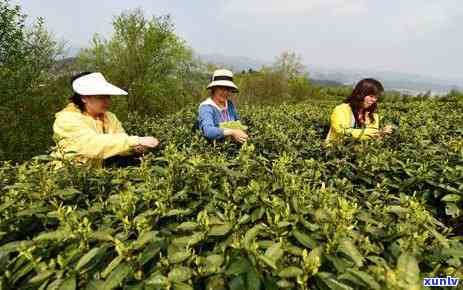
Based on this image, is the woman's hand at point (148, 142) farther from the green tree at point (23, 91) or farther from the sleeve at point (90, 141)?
the green tree at point (23, 91)

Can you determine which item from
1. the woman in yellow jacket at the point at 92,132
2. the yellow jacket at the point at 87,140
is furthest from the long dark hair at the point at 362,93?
the yellow jacket at the point at 87,140

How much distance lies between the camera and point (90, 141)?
125 inches

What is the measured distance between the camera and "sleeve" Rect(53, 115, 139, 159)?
10.4ft

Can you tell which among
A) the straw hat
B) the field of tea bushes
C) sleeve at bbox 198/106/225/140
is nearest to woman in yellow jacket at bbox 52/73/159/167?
the field of tea bushes

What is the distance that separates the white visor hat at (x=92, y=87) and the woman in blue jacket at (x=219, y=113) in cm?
109

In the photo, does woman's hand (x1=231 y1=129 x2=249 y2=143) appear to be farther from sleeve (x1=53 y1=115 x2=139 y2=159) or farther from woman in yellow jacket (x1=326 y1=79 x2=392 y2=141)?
woman in yellow jacket (x1=326 y1=79 x2=392 y2=141)

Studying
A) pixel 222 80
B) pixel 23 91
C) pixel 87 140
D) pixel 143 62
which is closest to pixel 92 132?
pixel 87 140

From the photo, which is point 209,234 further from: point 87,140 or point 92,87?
point 92,87

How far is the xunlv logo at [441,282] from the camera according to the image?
54.3 inches

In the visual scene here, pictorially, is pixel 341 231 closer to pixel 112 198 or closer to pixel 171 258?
pixel 171 258

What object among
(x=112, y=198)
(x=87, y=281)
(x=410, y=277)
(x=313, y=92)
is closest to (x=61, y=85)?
(x=112, y=198)

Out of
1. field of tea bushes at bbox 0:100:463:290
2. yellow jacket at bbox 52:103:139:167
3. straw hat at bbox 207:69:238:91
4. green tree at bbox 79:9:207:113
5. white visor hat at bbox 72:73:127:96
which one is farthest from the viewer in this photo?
green tree at bbox 79:9:207:113

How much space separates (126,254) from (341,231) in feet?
2.64

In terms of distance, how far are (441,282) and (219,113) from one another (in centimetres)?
343
